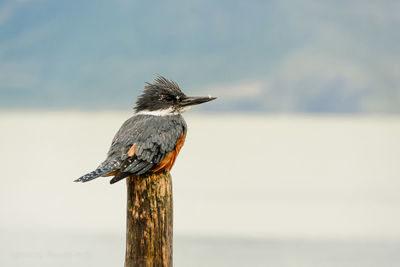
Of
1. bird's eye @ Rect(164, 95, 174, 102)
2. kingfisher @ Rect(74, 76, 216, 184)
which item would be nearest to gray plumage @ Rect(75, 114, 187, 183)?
kingfisher @ Rect(74, 76, 216, 184)

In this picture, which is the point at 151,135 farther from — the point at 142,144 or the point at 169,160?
the point at 169,160

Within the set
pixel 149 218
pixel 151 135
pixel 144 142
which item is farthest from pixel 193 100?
pixel 149 218

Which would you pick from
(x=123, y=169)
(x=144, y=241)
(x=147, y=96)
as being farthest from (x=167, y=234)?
(x=147, y=96)

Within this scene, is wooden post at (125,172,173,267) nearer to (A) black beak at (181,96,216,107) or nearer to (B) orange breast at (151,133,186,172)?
(B) orange breast at (151,133,186,172)

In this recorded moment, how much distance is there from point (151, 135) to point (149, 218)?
2.67ft

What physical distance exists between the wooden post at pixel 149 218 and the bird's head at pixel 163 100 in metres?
0.71

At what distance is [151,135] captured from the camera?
5.71 m

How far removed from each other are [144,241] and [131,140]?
39.6 inches

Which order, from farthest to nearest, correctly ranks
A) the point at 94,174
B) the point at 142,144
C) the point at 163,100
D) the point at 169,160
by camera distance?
1. the point at 163,100
2. the point at 169,160
3. the point at 142,144
4. the point at 94,174

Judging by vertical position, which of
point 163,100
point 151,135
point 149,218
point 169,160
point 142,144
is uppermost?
point 163,100

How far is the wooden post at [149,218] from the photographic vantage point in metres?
5.69

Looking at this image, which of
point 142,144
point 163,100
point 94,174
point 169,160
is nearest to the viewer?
point 94,174

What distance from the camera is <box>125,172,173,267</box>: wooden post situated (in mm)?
5688

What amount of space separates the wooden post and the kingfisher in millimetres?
144
